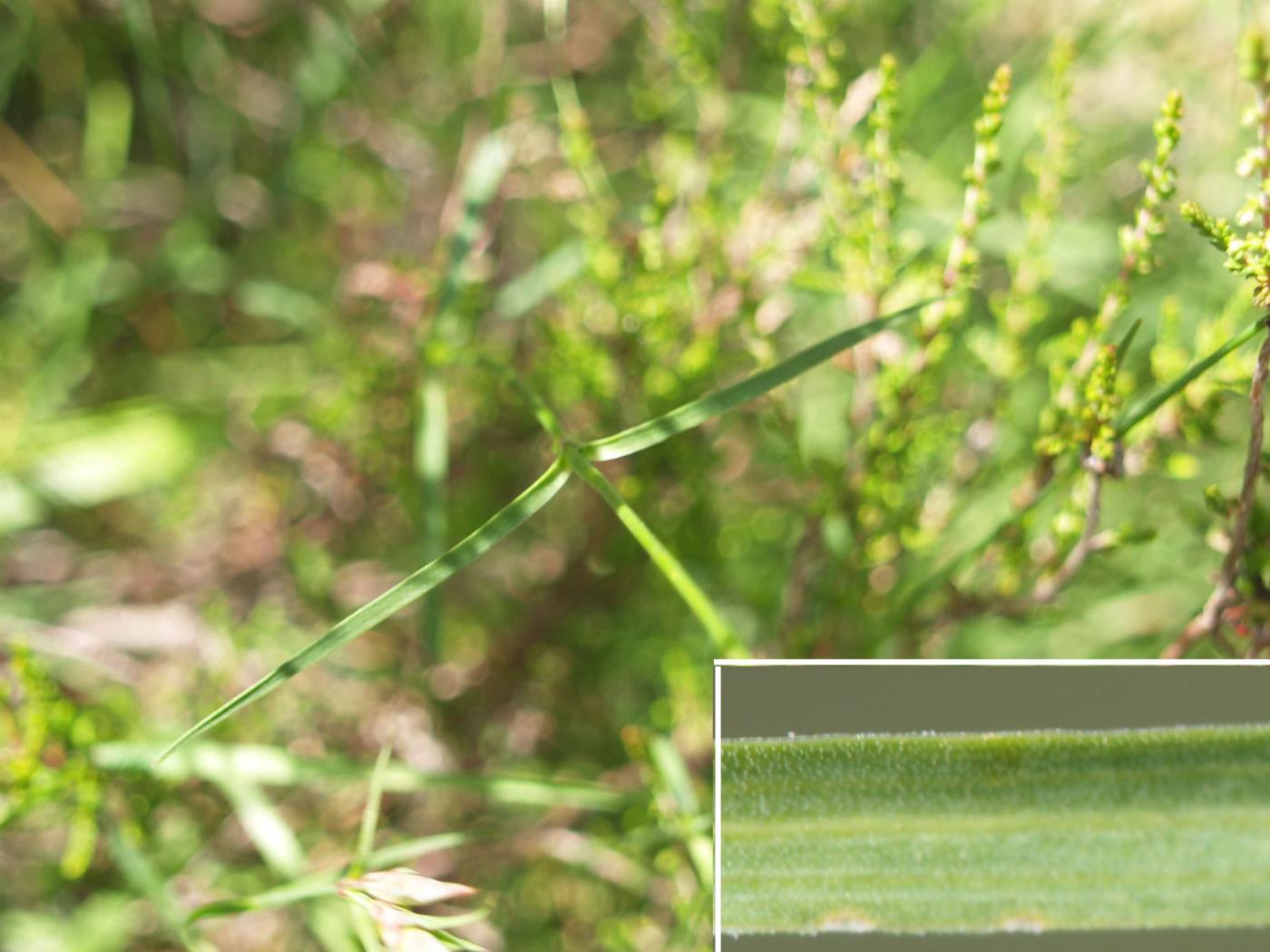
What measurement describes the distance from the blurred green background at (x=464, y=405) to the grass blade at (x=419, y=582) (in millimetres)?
417

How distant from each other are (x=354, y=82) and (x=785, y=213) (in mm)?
998

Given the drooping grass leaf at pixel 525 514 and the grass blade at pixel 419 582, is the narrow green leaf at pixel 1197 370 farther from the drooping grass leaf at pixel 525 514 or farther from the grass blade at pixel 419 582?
the grass blade at pixel 419 582

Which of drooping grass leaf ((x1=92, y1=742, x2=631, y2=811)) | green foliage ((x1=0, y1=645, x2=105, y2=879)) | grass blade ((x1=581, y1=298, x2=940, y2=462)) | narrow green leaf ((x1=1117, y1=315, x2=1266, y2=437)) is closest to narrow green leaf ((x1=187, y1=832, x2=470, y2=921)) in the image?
drooping grass leaf ((x1=92, y1=742, x2=631, y2=811))

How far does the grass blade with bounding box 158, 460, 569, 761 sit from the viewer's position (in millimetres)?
1013

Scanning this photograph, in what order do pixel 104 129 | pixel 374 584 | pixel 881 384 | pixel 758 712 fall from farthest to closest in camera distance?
1. pixel 104 129
2. pixel 374 584
3. pixel 881 384
4. pixel 758 712

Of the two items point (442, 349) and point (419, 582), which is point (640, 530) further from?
point (442, 349)

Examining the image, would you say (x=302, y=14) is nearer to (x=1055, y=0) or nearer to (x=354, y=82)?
(x=354, y=82)

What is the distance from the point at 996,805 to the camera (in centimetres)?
106

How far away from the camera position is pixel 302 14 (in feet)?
7.18

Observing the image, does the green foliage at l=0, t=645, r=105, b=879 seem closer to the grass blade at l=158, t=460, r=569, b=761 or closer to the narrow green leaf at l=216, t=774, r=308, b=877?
the narrow green leaf at l=216, t=774, r=308, b=877

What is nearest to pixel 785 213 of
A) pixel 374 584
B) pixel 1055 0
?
pixel 374 584

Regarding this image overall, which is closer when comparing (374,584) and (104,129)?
(374,584)

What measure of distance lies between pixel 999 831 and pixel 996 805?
0.02m

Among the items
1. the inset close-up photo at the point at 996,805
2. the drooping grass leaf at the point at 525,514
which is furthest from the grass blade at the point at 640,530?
the inset close-up photo at the point at 996,805
